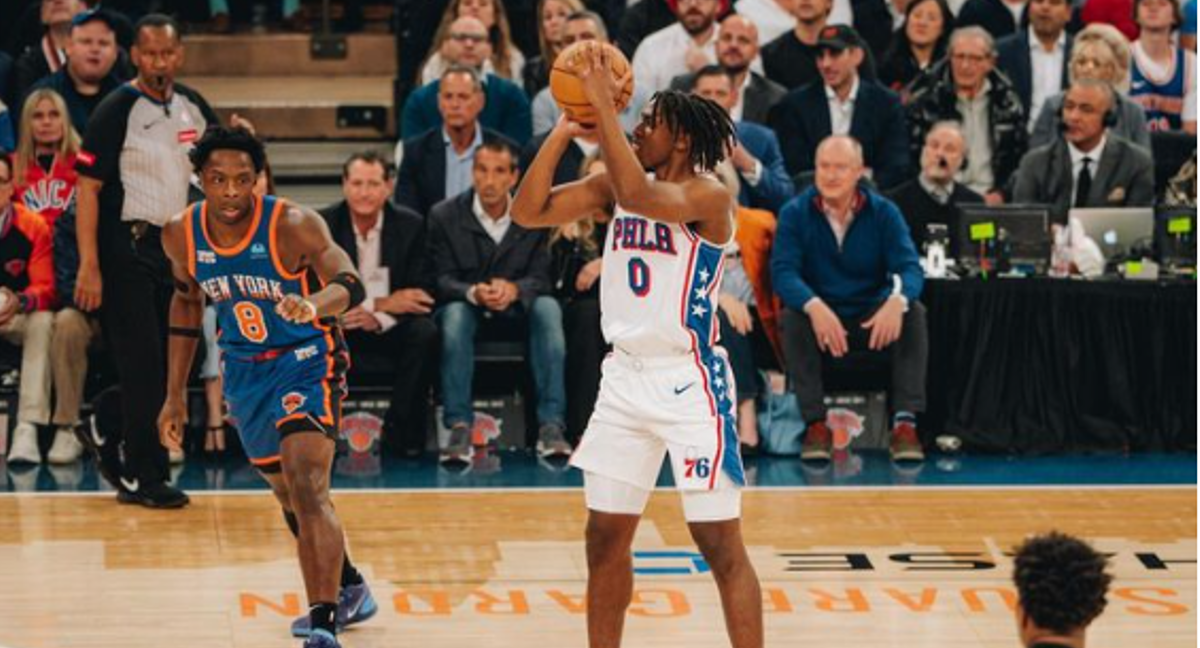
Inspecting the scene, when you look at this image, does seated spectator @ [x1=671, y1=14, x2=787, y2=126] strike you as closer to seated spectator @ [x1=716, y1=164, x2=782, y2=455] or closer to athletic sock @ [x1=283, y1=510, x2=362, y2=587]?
seated spectator @ [x1=716, y1=164, x2=782, y2=455]

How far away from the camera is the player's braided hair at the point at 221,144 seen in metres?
7.10

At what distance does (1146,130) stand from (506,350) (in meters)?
3.43

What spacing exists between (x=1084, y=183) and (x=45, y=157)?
4855 millimetres

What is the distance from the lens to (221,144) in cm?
710

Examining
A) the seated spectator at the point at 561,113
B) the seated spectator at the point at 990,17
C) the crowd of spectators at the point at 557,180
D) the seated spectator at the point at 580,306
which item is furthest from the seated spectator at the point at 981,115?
the seated spectator at the point at 580,306

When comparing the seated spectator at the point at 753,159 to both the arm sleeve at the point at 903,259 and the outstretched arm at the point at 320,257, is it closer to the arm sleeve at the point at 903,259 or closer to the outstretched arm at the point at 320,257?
the arm sleeve at the point at 903,259

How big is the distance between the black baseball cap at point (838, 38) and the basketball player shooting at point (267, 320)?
488 centimetres

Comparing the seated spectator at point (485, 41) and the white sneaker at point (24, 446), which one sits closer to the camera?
the white sneaker at point (24, 446)

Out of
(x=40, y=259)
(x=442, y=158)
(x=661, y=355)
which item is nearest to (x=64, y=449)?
(x=40, y=259)

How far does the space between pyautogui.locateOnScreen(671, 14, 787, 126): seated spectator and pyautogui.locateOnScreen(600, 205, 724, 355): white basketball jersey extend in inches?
204

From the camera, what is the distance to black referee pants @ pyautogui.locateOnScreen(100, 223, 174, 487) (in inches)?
366

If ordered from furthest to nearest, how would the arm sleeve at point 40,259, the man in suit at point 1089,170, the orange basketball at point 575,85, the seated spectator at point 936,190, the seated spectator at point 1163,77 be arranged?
the seated spectator at point 1163,77
the man in suit at point 1089,170
the seated spectator at point 936,190
the arm sleeve at point 40,259
the orange basketball at point 575,85

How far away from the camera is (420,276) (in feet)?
34.9

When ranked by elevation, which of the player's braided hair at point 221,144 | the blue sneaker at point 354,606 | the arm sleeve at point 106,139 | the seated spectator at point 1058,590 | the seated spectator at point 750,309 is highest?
the player's braided hair at point 221,144
